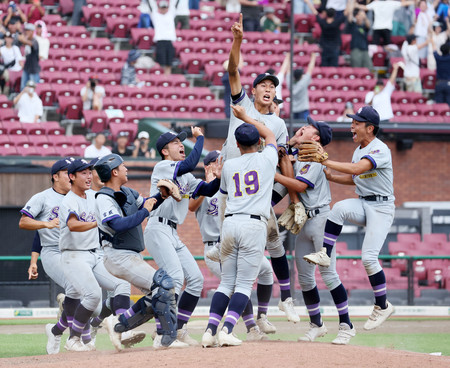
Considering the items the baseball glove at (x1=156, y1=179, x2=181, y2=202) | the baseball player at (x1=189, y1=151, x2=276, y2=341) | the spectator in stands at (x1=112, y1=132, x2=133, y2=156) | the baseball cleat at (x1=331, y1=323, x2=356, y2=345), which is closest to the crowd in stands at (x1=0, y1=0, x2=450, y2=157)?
the spectator in stands at (x1=112, y1=132, x2=133, y2=156)

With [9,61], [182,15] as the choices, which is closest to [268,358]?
[9,61]

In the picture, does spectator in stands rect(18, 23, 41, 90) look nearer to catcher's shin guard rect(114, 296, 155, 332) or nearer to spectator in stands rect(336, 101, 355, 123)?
spectator in stands rect(336, 101, 355, 123)

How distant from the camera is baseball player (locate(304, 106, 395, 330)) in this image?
822 centimetres

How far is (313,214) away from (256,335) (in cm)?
134

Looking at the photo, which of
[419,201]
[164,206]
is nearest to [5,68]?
[419,201]

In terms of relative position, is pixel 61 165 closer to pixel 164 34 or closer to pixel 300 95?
pixel 300 95

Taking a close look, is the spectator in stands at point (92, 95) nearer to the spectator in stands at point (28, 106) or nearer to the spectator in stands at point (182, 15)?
the spectator in stands at point (28, 106)

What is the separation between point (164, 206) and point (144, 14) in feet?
44.5

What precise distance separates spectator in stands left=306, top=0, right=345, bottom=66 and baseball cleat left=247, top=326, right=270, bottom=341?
Result: 1298 centimetres

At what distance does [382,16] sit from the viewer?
21.9 m

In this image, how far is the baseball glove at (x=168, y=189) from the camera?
7734 millimetres

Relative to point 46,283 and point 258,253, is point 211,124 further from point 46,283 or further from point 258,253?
point 258,253

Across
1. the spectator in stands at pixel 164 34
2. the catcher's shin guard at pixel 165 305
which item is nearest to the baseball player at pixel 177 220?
the catcher's shin guard at pixel 165 305

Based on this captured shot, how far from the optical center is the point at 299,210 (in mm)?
8148
